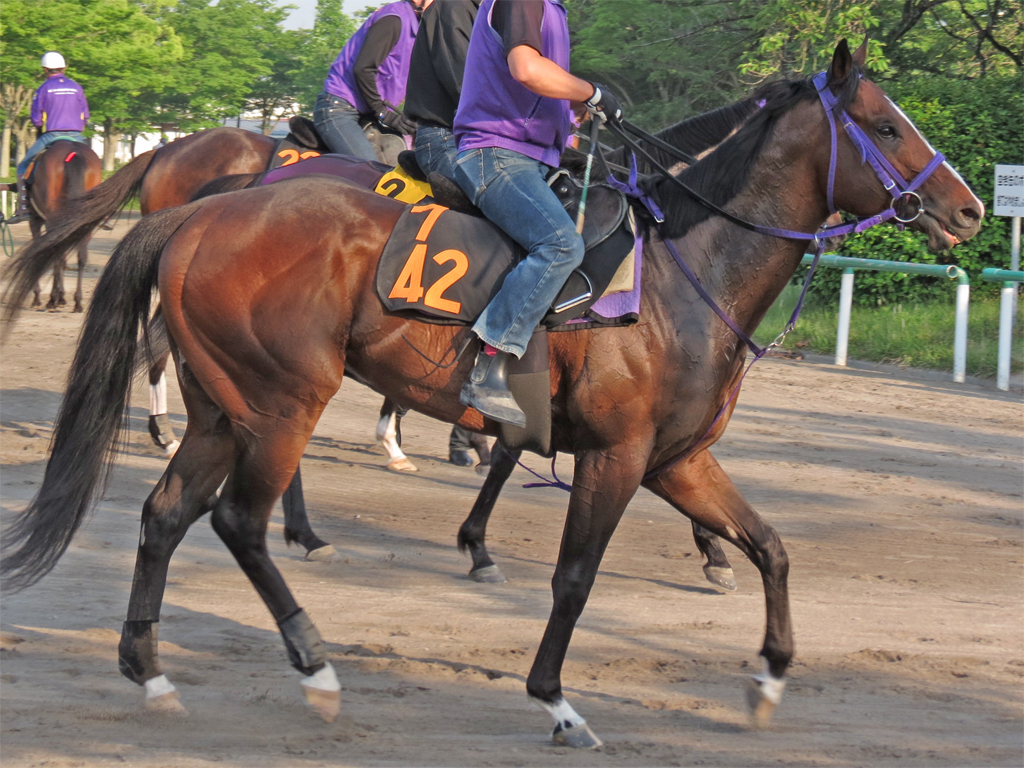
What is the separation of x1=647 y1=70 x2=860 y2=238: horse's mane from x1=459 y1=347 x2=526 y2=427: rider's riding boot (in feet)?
2.87

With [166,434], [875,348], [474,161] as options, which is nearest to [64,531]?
[474,161]

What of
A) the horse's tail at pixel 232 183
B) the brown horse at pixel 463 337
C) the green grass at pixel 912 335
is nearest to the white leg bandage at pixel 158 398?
the horse's tail at pixel 232 183

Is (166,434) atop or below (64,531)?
below

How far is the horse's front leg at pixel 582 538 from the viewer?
419 cm

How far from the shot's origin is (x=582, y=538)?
427 centimetres

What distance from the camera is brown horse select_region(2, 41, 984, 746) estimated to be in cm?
420

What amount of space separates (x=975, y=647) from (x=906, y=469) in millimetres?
3659

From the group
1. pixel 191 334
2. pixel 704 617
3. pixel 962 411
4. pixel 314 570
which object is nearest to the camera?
pixel 191 334

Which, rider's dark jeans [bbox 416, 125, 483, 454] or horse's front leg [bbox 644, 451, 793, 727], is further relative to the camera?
rider's dark jeans [bbox 416, 125, 483, 454]

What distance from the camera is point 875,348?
43.3 ft

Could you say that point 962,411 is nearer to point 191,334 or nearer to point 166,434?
point 166,434

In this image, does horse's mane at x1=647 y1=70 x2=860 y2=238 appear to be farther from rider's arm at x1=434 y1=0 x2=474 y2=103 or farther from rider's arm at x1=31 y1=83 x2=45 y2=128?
rider's arm at x1=31 y1=83 x2=45 y2=128

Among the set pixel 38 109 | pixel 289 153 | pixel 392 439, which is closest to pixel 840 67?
pixel 289 153

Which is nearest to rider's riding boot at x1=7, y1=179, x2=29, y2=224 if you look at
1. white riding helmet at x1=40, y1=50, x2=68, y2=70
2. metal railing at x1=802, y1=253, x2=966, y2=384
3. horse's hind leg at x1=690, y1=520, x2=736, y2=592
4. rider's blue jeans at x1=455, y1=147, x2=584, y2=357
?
white riding helmet at x1=40, y1=50, x2=68, y2=70
